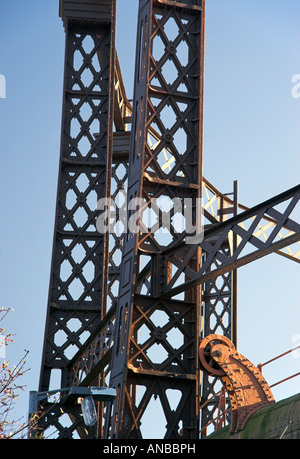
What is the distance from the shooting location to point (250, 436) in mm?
13625

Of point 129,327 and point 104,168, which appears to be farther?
point 104,168

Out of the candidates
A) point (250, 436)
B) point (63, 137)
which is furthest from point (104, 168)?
point (250, 436)

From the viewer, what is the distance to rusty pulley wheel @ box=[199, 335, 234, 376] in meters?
15.4

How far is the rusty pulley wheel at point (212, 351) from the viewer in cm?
1538

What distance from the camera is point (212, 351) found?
50.6 feet
